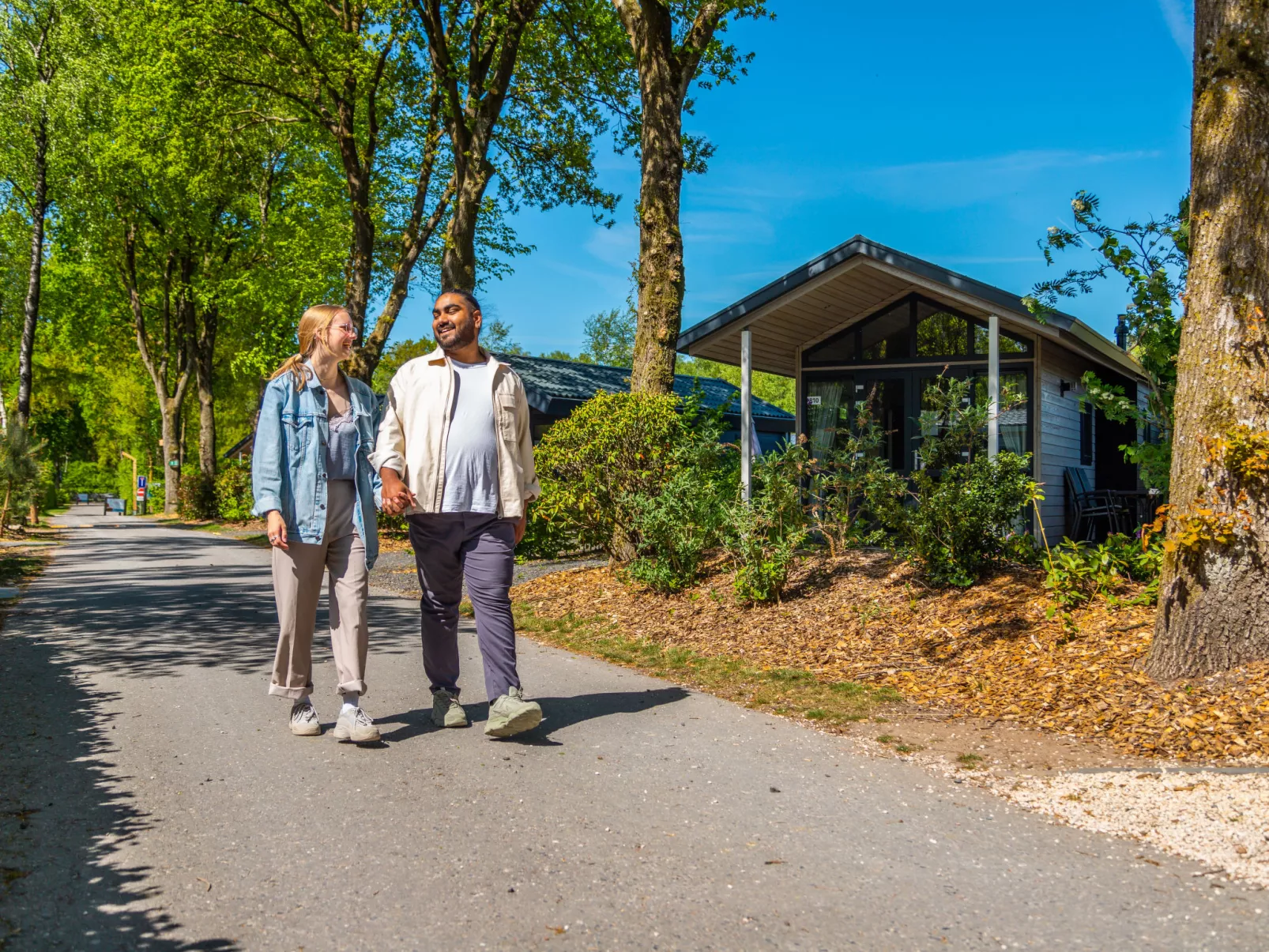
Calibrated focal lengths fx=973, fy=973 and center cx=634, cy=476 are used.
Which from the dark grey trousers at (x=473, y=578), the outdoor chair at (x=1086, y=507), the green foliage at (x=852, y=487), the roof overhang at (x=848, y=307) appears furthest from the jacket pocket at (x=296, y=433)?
the outdoor chair at (x=1086, y=507)

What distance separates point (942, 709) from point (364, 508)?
3.35 m

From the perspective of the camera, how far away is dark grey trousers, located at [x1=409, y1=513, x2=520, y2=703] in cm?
469

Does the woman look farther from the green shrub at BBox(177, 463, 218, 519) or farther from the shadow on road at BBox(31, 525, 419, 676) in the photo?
the green shrub at BBox(177, 463, 218, 519)

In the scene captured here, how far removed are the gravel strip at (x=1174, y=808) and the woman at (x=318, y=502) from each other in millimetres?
2973

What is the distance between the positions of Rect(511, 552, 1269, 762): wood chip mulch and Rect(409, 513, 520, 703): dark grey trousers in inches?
100

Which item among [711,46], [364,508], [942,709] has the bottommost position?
[942,709]

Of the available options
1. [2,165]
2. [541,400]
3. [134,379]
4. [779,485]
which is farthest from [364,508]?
[134,379]

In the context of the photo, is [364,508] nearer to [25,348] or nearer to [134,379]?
[25,348]

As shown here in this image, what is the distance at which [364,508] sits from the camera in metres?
4.76

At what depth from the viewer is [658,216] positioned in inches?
449

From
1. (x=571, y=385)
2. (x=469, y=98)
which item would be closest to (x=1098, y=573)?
(x=469, y=98)

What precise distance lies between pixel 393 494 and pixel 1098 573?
510 cm

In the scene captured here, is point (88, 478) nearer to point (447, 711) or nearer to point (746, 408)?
point (746, 408)

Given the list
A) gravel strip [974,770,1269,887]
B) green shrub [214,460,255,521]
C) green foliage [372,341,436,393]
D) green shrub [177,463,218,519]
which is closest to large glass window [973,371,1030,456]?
gravel strip [974,770,1269,887]
